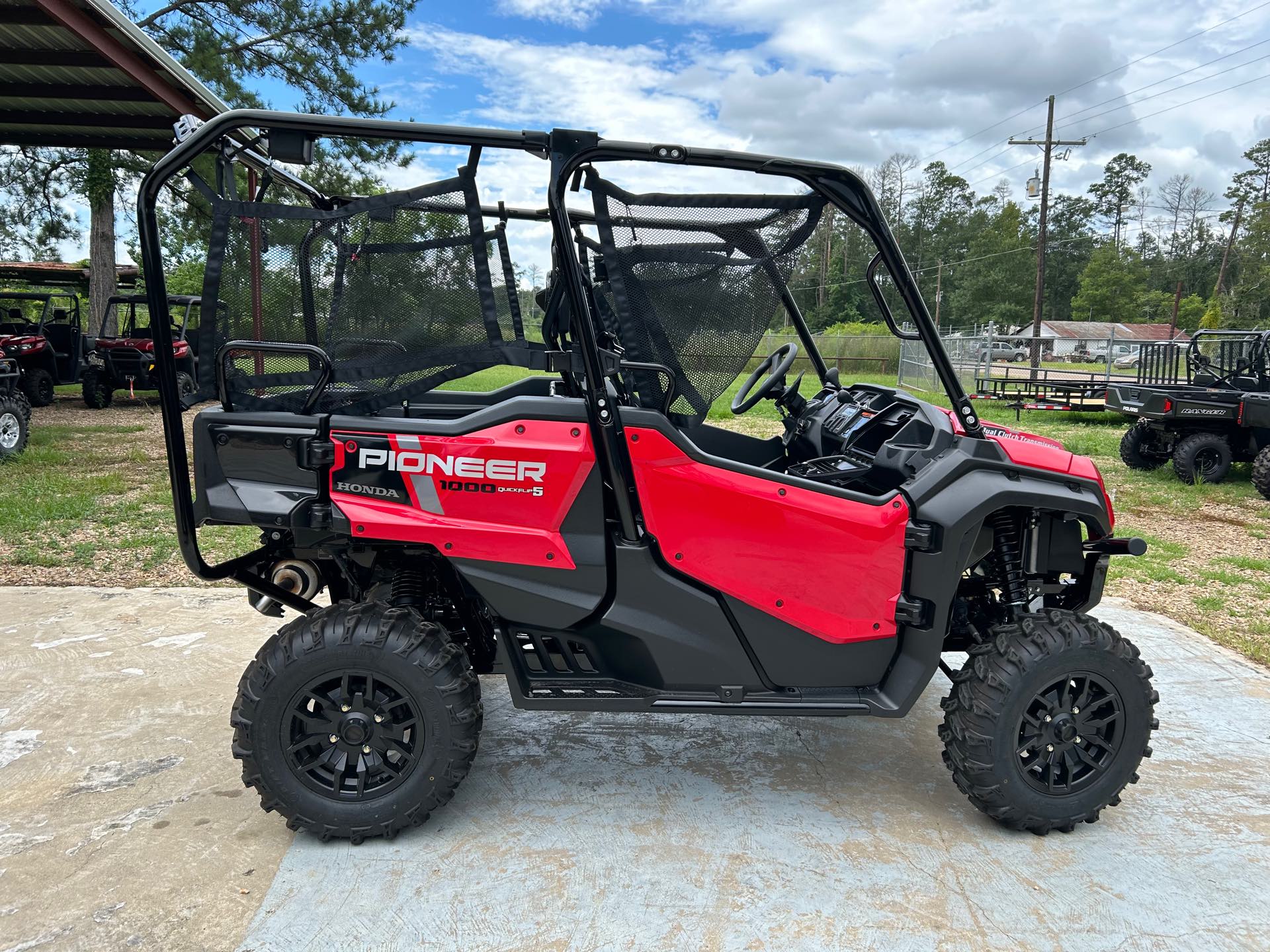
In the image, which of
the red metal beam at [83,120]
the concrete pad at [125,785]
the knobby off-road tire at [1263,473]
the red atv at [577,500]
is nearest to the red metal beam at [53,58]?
the red metal beam at [83,120]

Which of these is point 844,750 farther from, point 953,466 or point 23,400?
point 23,400

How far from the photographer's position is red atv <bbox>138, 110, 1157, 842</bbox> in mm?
2629

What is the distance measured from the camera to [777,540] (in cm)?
278

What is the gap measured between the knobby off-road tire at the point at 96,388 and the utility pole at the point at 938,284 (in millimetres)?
50581

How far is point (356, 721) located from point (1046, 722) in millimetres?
2127

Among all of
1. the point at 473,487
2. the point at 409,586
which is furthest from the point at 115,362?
the point at 473,487

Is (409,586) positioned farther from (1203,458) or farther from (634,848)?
(1203,458)

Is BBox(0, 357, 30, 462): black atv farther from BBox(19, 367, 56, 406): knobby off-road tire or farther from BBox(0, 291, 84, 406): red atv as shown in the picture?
BBox(19, 367, 56, 406): knobby off-road tire

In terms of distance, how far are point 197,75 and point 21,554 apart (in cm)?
1215

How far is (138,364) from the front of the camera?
14875mm

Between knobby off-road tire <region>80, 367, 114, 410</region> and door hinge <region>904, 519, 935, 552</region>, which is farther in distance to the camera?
knobby off-road tire <region>80, 367, 114, 410</region>

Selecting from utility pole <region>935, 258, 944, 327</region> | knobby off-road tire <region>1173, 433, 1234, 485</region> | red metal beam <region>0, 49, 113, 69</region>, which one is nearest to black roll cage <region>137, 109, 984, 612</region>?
red metal beam <region>0, 49, 113, 69</region>

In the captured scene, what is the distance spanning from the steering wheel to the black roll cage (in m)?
0.80

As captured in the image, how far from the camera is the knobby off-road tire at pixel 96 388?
48.9ft
